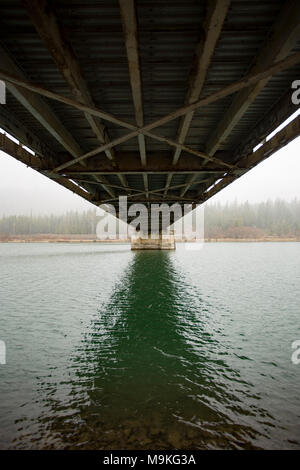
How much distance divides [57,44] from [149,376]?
19.7 feet

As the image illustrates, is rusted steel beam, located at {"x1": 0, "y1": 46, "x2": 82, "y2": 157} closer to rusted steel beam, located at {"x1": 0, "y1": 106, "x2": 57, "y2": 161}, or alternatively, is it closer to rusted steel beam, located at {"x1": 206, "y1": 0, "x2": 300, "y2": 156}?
rusted steel beam, located at {"x1": 0, "y1": 106, "x2": 57, "y2": 161}

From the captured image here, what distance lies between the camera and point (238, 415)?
3980mm

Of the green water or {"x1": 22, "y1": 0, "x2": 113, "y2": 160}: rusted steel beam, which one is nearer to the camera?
{"x1": 22, "y1": 0, "x2": 113, "y2": 160}: rusted steel beam

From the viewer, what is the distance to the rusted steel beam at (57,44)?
339 centimetres

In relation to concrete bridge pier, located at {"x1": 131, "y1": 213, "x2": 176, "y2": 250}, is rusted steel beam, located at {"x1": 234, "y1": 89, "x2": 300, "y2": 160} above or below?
above

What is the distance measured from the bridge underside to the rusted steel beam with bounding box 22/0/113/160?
0.01m

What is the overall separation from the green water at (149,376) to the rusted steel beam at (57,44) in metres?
5.54

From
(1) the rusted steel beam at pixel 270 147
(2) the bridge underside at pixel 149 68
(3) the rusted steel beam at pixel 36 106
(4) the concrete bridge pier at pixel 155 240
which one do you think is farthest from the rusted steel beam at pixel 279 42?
(4) the concrete bridge pier at pixel 155 240

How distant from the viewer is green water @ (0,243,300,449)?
3.55m

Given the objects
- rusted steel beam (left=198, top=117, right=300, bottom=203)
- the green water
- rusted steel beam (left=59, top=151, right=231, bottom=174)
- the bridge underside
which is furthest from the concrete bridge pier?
the bridge underside

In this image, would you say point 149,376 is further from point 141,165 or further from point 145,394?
point 141,165

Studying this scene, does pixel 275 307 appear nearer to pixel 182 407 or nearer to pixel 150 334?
pixel 150 334

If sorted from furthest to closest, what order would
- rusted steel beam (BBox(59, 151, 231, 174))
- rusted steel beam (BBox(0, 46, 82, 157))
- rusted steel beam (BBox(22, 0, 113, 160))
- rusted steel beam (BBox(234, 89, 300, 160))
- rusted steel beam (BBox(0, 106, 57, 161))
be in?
rusted steel beam (BBox(59, 151, 231, 174)), rusted steel beam (BBox(0, 106, 57, 161)), rusted steel beam (BBox(234, 89, 300, 160)), rusted steel beam (BBox(0, 46, 82, 157)), rusted steel beam (BBox(22, 0, 113, 160))
